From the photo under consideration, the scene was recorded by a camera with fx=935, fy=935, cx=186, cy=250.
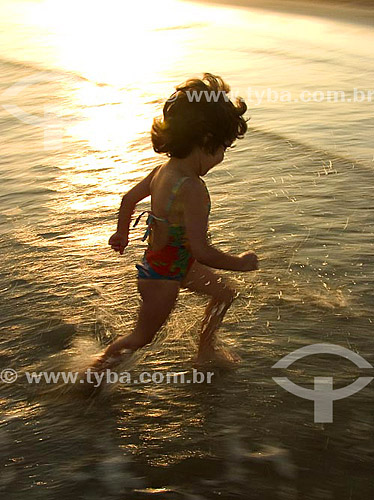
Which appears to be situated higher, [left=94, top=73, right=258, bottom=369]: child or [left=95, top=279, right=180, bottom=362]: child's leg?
[left=94, top=73, right=258, bottom=369]: child

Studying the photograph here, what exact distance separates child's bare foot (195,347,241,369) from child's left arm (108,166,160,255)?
1.92ft

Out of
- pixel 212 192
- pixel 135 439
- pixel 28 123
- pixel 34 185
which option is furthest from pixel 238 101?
pixel 28 123

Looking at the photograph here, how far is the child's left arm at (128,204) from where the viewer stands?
3809 mm

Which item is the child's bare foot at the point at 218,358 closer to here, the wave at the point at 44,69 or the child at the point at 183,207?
the child at the point at 183,207

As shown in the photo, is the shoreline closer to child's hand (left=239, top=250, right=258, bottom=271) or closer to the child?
the child

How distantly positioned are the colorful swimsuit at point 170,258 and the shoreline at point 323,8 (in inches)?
401

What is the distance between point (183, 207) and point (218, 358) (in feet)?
2.36

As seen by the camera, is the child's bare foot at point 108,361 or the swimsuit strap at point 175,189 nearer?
the swimsuit strap at point 175,189

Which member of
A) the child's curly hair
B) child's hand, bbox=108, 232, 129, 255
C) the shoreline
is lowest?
the shoreline

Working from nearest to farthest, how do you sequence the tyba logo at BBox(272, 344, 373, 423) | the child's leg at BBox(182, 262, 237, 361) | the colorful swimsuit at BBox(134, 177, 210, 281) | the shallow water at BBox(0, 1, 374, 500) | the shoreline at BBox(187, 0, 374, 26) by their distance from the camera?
the shallow water at BBox(0, 1, 374, 500), the tyba logo at BBox(272, 344, 373, 423), the colorful swimsuit at BBox(134, 177, 210, 281), the child's leg at BBox(182, 262, 237, 361), the shoreline at BBox(187, 0, 374, 26)

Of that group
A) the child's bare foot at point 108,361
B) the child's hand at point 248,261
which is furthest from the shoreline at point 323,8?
the child's bare foot at point 108,361

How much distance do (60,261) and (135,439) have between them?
188cm

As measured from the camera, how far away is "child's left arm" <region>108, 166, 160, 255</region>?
3809 millimetres

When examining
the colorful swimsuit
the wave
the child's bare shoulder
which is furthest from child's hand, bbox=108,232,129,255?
the wave
